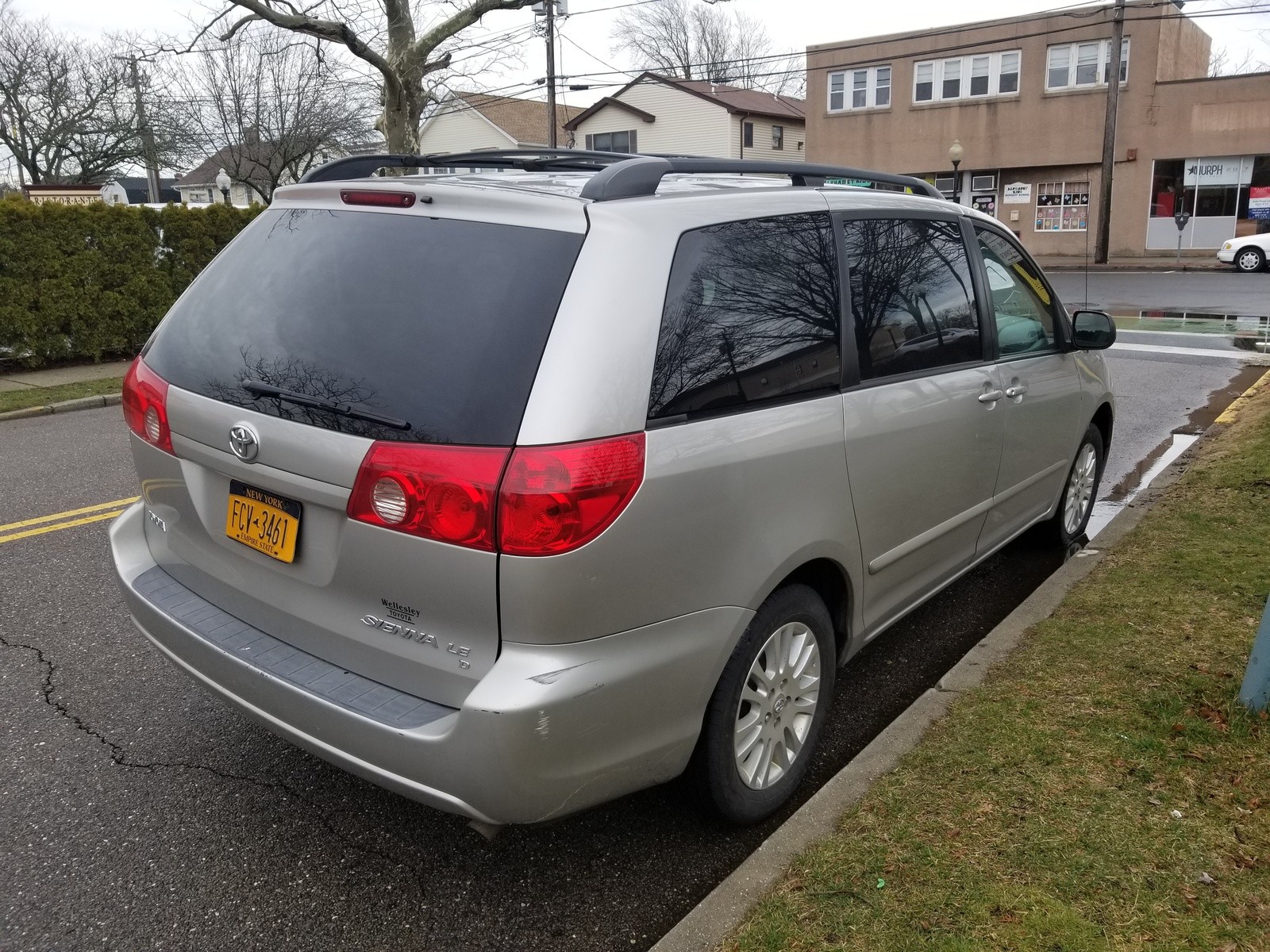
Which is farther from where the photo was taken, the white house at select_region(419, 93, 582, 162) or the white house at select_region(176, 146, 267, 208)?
the white house at select_region(176, 146, 267, 208)

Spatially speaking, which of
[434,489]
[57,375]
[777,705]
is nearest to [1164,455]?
[777,705]

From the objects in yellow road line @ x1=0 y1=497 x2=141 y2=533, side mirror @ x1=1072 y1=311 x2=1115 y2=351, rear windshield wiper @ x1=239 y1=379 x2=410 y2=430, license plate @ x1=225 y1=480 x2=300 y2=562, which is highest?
rear windshield wiper @ x1=239 y1=379 x2=410 y2=430

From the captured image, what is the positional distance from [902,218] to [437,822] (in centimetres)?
251

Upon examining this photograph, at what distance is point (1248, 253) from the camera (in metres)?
27.6

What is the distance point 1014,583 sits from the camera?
491 cm

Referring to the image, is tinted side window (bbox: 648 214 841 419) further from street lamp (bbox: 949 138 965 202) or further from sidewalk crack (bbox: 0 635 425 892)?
street lamp (bbox: 949 138 965 202)

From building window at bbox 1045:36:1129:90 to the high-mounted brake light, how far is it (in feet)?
121

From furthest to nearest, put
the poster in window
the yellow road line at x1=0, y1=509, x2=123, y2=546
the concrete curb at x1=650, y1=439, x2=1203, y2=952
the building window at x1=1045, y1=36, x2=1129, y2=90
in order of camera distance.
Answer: the building window at x1=1045, y1=36, x2=1129, y2=90 → the poster in window → the yellow road line at x1=0, y1=509, x2=123, y2=546 → the concrete curb at x1=650, y1=439, x2=1203, y2=952

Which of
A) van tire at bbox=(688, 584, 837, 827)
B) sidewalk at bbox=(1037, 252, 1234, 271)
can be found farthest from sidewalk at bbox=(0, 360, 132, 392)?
sidewalk at bbox=(1037, 252, 1234, 271)

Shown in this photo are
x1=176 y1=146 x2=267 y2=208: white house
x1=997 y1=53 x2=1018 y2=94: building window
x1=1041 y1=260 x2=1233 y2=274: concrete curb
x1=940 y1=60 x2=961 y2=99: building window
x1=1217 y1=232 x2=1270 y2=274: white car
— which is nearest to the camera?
x1=1217 y1=232 x2=1270 y2=274: white car

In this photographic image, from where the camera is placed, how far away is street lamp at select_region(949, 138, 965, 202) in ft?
104

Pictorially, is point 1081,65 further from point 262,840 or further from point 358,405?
point 262,840

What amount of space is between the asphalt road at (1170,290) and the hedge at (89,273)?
47.0 ft

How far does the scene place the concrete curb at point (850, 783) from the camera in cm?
238
